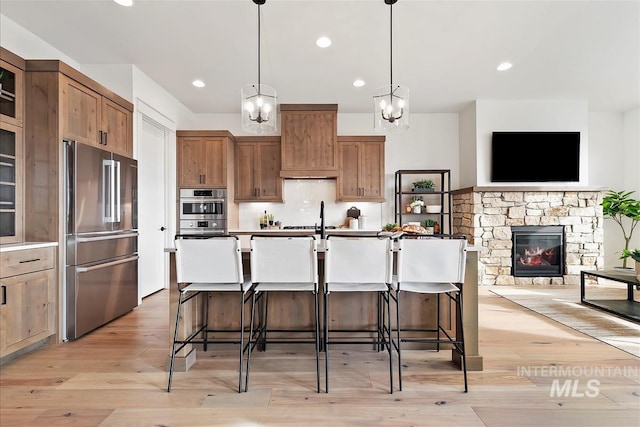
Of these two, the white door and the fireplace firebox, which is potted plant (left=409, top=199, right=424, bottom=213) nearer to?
the fireplace firebox

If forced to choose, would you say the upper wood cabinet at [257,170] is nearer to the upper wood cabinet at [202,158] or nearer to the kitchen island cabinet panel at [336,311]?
the upper wood cabinet at [202,158]

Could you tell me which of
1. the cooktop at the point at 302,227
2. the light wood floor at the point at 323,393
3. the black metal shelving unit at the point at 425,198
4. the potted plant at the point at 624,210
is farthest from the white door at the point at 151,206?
the potted plant at the point at 624,210

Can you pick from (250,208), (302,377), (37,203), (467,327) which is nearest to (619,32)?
(467,327)

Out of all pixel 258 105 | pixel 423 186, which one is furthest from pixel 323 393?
pixel 423 186

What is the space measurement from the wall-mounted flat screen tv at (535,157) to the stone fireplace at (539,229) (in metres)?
0.25

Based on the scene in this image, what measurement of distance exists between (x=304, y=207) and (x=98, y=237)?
10.9ft

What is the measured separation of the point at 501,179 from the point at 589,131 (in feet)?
7.13

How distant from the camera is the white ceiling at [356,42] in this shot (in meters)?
2.91

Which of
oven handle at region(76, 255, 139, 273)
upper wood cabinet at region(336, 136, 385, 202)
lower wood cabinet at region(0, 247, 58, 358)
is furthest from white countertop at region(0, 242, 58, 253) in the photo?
upper wood cabinet at region(336, 136, 385, 202)

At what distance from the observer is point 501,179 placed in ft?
17.6

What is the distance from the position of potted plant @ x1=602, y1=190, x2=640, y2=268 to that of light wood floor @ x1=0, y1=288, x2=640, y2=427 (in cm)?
376

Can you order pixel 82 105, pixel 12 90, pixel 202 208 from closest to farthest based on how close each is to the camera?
pixel 12 90 < pixel 82 105 < pixel 202 208

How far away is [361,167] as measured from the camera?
5.66 meters

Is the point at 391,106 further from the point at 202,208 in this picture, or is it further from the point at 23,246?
the point at 202,208
